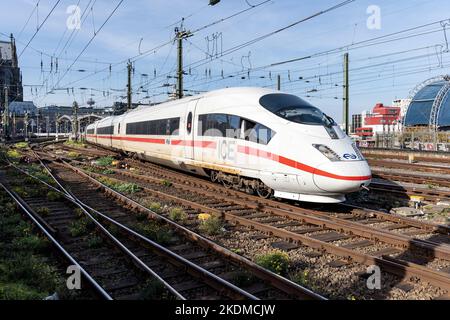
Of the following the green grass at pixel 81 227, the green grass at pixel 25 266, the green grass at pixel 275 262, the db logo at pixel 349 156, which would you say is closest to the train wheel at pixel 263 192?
the db logo at pixel 349 156

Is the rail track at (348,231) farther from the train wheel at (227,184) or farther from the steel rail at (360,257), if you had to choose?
the train wheel at (227,184)

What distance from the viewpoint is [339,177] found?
867cm

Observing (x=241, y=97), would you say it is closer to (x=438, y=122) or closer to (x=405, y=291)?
(x=405, y=291)

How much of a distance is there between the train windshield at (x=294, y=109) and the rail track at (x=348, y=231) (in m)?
2.22

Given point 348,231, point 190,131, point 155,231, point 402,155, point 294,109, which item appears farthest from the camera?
point 402,155

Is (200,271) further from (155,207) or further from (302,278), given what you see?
(155,207)

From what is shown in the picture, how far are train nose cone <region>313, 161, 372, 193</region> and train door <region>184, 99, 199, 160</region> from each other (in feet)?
18.5

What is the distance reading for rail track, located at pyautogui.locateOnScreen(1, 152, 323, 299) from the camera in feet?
16.5

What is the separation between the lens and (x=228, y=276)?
18.3 feet

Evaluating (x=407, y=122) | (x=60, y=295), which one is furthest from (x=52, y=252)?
(x=407, y=122)

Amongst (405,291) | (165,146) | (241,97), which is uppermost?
(241,97)

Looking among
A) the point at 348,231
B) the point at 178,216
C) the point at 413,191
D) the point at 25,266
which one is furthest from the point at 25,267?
the point at 413,191

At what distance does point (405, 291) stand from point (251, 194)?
6572 millimetres

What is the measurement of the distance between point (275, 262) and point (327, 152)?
153 inches
